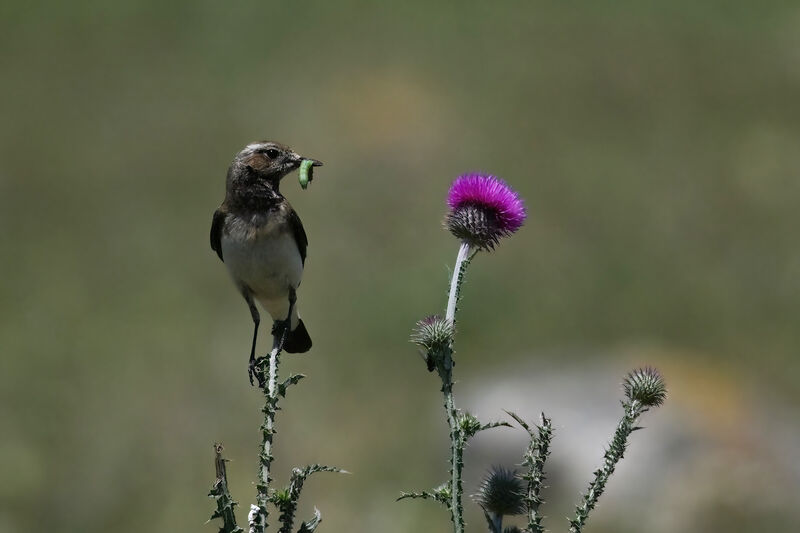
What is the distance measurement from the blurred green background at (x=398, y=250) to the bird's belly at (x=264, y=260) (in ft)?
16.8

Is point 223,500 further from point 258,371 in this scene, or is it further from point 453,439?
point 258,371

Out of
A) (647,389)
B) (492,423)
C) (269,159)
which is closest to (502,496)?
(492,423)

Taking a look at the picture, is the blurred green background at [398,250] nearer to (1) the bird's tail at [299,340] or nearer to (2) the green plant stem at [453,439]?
(1) the bird's tail at [299,340]

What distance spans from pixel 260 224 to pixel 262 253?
0.58ft

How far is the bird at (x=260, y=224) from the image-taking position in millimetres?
6906

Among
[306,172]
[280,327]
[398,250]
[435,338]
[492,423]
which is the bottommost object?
[492,423]

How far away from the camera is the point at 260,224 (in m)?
7.05

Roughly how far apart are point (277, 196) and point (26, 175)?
11117 millimetres

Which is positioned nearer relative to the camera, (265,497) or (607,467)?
(265,497)

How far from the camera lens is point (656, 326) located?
50.1 feet

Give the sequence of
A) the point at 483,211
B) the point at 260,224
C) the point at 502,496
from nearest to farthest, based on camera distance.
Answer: the point at 502,496, the point at 483,211, the point at 260,224

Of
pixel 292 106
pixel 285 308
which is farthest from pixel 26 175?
pixel 285 308

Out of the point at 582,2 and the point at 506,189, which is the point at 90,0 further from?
the point at 506,189

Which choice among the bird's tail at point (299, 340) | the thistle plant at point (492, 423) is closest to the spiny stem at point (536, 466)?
the thistle plant at point (492, 423)
